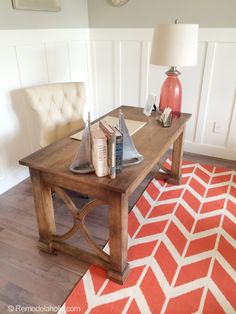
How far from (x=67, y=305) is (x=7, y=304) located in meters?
0.32

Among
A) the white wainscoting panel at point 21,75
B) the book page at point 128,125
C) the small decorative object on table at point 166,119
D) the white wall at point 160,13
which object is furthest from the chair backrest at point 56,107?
the white wall at point 160,13

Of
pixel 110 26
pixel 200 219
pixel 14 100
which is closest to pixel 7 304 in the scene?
pixel 200 219

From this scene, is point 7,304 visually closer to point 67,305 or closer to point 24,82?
point 67,305

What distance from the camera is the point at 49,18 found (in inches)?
93.4

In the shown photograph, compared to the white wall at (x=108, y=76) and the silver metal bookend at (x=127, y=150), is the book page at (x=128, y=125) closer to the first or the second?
the silver metal bookend at (x=127, y=150)

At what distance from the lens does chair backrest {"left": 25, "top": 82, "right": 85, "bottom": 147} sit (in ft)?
6.56

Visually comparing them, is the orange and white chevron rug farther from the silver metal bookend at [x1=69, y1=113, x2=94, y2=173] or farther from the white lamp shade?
the white lamp shade

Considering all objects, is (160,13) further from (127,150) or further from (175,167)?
(127,150)

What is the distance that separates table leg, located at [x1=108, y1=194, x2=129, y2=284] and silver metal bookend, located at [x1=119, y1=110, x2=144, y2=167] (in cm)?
21

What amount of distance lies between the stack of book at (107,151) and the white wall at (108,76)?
1.27 meters

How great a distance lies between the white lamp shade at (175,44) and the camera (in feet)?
5.52

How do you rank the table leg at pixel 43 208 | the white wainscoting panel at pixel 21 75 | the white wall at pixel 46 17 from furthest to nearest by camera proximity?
the white wainscoting panel at pixel 21 75, the white wall at pixel 46 17, the table leg at pixel 43 208

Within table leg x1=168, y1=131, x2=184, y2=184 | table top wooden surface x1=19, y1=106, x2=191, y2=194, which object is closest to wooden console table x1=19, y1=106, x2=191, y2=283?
table top wooden surface x1=19, y1=106, x2=191, y2=194

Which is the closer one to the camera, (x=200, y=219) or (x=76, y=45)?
(x=200, y=219)
